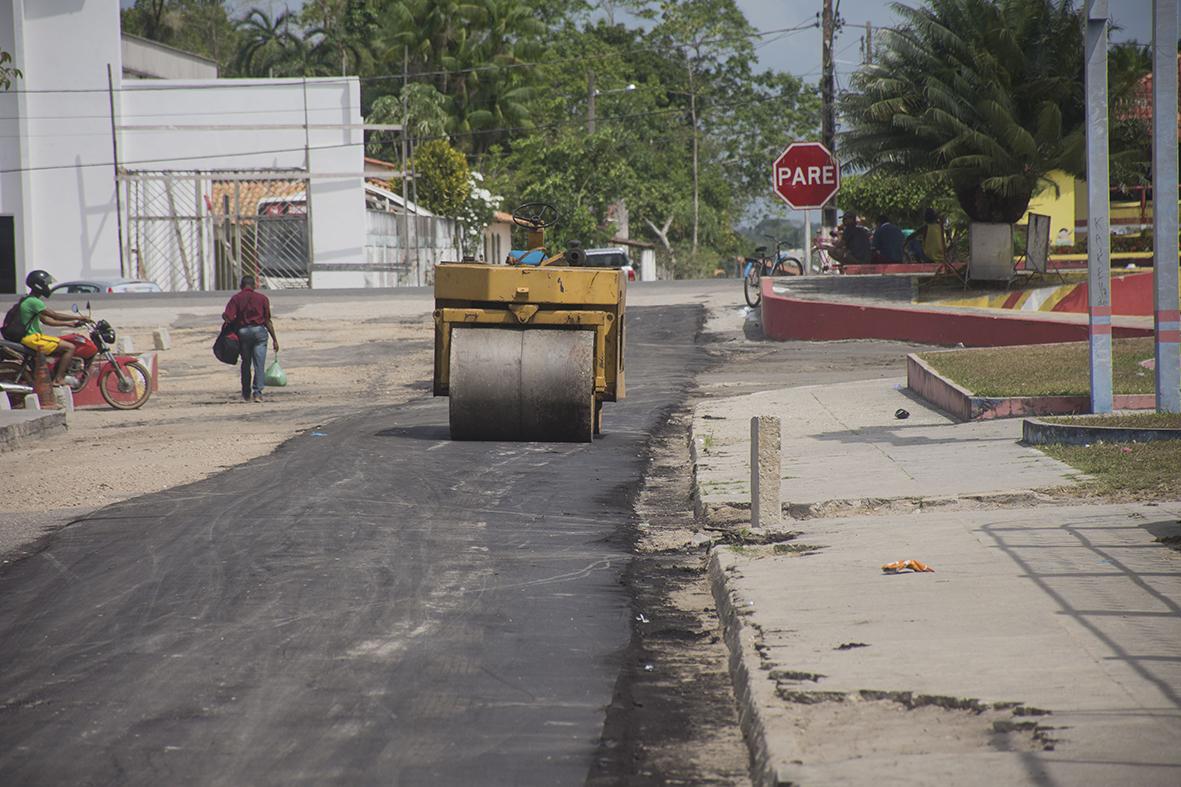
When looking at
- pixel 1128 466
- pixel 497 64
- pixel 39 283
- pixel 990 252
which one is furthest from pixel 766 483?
pixel 497 64

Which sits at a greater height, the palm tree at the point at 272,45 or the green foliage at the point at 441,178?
the palm tree at the point at 272,45

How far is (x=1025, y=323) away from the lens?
21.6 meters

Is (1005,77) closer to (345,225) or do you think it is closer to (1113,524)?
(1113,524)

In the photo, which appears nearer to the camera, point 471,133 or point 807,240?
point 807,240

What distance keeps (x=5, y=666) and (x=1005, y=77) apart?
76.8ft

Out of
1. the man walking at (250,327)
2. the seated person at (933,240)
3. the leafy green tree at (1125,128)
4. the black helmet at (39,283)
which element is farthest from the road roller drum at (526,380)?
the leafy green tree at (1125,128)

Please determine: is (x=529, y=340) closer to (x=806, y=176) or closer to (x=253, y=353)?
(x=253, y=353)

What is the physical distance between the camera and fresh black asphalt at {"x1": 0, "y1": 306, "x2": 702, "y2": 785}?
522cm

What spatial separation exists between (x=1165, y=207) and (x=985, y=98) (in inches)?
587

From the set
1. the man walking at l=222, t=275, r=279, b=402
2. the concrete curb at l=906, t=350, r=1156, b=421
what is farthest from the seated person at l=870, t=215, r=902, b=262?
the concrete curb at l=906, t=350, r=1156, b=421

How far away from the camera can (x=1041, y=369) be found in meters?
15.7

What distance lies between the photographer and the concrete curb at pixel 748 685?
189 inches

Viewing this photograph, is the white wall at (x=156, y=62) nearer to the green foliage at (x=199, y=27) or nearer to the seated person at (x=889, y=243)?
the green foliage at (x=199, y=27)

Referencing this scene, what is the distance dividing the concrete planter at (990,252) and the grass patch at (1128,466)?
16660 millimetres
